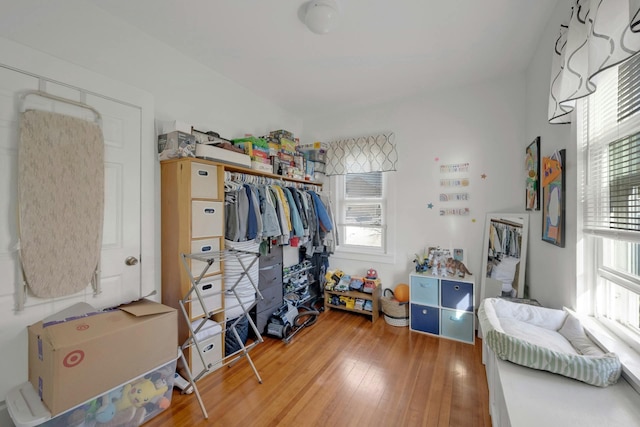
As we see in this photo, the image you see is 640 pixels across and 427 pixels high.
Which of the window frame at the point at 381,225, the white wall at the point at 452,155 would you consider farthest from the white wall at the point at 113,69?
the white wall at the point at 452,155

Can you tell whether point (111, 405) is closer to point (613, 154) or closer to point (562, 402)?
point (562, 402)

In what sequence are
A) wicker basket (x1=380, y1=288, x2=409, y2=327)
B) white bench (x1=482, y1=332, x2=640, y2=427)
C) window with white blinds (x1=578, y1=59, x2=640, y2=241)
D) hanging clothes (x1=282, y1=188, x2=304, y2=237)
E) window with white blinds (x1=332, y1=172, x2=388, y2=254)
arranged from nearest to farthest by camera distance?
1. white bench (x1=482, y1=332, x2=640, y2=427)
2. window with white blinds (x1=578, y1=59, x2=640, y2=241)
3. hanging clothes (x1=282, y1=188, x2=304, y2=237)
4. wicker basket (x1=380, y1=288, x2=409, y2=327)
5. window with white blinds (x1=332, y1=172, x2=388, y2=254)

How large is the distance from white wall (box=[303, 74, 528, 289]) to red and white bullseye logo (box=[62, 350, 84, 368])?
2816 mm

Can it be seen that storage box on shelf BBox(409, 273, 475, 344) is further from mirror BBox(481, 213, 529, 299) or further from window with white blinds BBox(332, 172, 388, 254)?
window with white blinds BBox(332, 172, 388, 254)

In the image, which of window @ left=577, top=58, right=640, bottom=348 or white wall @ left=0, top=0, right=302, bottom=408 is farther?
white wall @ left=0, top=0, right=302, bottom=408

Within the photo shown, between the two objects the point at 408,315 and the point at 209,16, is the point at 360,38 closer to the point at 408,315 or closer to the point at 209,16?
the point at 209,16

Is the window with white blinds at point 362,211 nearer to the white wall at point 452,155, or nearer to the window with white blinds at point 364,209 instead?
the window with white blinds at point 364,209

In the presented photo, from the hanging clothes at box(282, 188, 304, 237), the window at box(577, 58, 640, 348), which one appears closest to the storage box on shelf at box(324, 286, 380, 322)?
the hanging clothes at box(282, 188, 304, 237)

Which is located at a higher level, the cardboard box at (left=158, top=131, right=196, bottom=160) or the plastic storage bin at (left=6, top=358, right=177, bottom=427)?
the cardboard box at (left=158, top=131, right=196, bottom=160)

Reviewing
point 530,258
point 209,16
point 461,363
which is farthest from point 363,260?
point 209,16

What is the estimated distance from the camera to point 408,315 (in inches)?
114

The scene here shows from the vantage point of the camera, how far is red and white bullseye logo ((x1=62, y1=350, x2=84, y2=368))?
119cm

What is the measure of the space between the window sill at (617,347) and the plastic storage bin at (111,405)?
7.51 feet

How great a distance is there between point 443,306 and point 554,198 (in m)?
1.44
